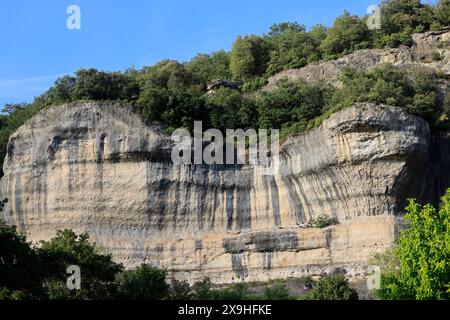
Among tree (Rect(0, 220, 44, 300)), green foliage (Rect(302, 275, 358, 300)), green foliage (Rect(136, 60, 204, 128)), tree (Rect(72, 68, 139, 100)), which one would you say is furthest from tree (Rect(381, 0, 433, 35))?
tree (Rect(0, 220, 44, 300))

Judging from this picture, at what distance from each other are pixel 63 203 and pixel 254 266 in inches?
458

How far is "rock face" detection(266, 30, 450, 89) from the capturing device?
6269cm

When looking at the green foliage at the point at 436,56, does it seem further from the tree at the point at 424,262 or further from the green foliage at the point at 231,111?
the tree at the point at 424,262

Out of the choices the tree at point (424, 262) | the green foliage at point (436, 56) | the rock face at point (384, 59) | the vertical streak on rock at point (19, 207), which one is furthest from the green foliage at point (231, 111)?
the tree at point (424, 262)

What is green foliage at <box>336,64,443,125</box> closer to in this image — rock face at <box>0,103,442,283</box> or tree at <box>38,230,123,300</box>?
rock face at <box>0,103,442,283</box>

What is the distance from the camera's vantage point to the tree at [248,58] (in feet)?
229

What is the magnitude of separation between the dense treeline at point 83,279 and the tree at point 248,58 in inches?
1146

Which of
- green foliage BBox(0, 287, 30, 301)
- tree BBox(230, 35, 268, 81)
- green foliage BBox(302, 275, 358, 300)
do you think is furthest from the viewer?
tree BBox(230, 35, 268, 81)

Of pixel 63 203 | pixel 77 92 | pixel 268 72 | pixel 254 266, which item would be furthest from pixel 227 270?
pixel 268 72

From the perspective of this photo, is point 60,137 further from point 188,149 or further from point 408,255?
point 408,255

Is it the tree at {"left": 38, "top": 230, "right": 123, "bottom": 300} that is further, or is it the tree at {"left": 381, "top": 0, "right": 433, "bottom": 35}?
the tree at {"left": 381, "top": 0, "right": 433, "bottom": 35}

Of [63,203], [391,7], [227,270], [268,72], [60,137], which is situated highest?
[391,7]

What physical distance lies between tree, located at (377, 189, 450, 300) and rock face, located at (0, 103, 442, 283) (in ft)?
43.3

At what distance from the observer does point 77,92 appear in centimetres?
5831
